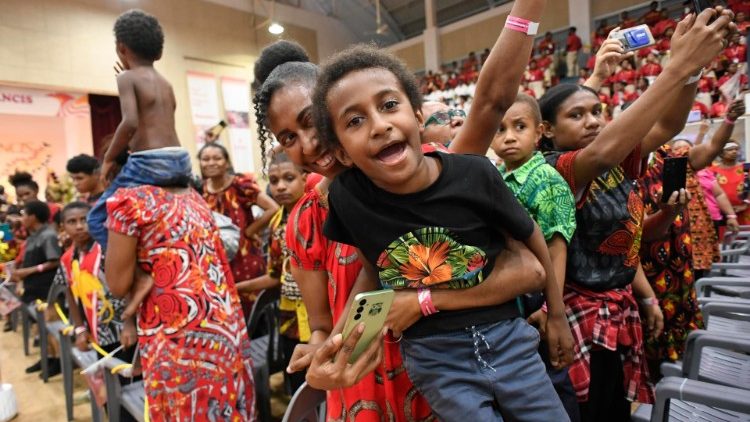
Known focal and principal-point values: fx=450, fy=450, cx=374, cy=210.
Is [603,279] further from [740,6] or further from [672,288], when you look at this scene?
[740,6]

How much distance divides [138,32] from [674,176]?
216 centimetres

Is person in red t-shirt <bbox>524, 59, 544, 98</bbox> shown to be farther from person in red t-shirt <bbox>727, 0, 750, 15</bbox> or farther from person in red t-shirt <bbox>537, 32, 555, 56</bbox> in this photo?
person in red t-shirt <bbox>727, 0, 750, 15</bbox>

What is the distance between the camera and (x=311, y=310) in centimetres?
108

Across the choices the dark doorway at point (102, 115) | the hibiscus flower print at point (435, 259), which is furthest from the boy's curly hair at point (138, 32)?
the dark doorway at point (102, 115)

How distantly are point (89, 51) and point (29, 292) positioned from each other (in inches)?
274

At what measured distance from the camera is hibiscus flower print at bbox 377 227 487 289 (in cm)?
91

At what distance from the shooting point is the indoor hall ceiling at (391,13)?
1326 cm

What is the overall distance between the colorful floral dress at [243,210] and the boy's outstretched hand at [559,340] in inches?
86.1

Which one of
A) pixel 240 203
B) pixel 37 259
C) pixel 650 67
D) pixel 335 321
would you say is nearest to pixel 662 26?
pixel 650 67

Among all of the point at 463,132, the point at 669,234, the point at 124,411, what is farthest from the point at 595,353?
the point at 124,411

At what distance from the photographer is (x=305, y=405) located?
1.17 meters

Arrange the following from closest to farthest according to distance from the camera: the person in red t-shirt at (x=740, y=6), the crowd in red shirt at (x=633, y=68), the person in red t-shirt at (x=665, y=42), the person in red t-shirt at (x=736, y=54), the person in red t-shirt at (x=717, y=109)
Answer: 1. the person in red t-shirt at (x=717, y=109)
2. the crowd in red shirt at (x=633, y=68)
3. the person in red t-shirt at (x=736, y=54)
4. the person in red t-shirt at (x=740, y=6)
5. the person in red t-shirt at (x=665, y=42)

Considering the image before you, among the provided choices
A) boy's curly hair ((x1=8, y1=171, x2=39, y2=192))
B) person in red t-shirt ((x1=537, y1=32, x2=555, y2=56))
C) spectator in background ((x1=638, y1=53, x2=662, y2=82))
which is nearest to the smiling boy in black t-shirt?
boy's curly hair ((x1=8, y1=171, x2=39, y2=192))

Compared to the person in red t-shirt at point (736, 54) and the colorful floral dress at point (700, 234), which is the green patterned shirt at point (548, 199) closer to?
the colorful floral dress at point (700, 234)
